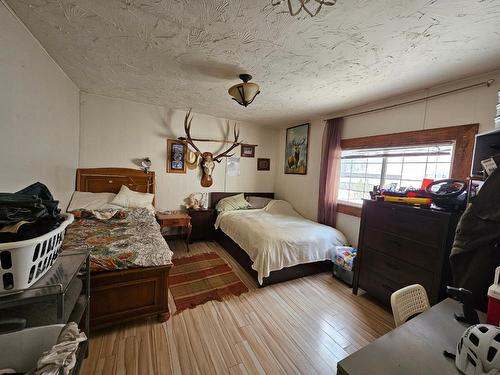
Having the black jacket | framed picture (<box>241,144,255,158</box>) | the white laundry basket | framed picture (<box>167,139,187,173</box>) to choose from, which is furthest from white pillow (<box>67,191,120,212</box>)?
the black jacket

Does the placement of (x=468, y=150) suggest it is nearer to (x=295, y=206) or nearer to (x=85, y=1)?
(x=295, y=206)

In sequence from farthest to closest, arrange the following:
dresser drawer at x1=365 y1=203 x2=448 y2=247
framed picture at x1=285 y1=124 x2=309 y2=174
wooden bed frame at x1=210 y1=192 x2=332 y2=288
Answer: framed picture at x1=285 y1=124 x2=309 y2=174 < wooden bed frame at x1=210 y1=192 x2=332 y2=288 < dresser drawer at x1=365 y1=203 x2=448 y2=247

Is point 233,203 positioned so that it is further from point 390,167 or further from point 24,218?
point 24,218

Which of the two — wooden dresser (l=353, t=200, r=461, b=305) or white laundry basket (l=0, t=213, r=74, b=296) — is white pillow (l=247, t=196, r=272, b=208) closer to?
wooden dresser (l=353, t=200, r=461, b=305)

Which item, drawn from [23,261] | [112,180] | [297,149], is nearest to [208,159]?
[112,180]

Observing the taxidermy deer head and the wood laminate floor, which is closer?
the wood laminate floor

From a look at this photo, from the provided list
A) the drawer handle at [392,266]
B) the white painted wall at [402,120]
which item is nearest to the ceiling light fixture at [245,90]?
the white painted wall at [402,120]

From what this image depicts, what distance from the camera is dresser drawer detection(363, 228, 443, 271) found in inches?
68.3

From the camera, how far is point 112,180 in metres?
3.26

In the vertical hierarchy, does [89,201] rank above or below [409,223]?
below

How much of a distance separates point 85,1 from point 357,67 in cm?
212

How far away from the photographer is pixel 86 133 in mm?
3092

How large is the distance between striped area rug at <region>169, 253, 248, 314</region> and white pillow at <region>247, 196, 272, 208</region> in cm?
150

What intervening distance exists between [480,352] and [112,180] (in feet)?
13.2
